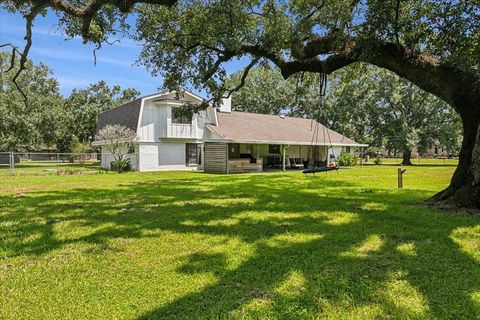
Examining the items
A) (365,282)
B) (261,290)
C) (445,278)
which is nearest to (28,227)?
(261,290)

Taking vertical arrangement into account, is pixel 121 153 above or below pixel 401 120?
below

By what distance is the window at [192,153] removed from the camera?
86.5 feet

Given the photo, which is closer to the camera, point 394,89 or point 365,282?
point 365,282

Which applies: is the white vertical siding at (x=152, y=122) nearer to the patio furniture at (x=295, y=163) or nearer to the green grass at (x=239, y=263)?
the patio furniture at (x=295, y=163)

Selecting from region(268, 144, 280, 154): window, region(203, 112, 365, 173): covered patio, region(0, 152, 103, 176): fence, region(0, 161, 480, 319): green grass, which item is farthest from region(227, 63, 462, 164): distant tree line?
region(0, 161, 480, 319): green grass

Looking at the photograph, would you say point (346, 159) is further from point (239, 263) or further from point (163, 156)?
point (239, 263)

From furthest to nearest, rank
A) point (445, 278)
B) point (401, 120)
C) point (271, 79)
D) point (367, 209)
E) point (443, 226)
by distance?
point (271, 79) → point (401, 120) → point (367, 209) → point (443, 226) → point (445, 278)

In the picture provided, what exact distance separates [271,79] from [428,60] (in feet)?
130

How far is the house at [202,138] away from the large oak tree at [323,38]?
953 cm

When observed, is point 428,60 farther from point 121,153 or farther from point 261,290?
point 121,153

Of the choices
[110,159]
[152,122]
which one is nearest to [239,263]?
[152,122]

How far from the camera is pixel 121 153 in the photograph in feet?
82.2

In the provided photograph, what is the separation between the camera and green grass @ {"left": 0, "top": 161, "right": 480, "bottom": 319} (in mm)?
3256

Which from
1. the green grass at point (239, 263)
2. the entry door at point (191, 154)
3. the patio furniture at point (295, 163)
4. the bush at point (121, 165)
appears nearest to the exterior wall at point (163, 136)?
the entry door at point (191, 154)
